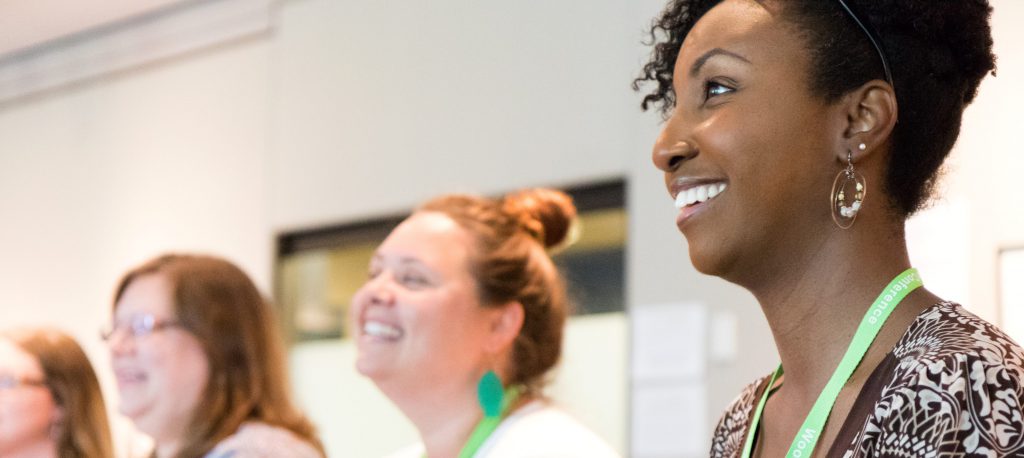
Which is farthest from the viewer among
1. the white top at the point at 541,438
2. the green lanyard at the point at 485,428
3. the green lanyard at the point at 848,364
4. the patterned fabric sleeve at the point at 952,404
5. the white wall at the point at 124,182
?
the white wall at the point at 124,182

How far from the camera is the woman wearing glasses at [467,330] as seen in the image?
8.29 ft

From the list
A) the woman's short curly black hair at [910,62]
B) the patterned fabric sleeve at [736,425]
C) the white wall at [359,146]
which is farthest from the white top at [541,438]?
the woman's short curly black hair at [910,62]

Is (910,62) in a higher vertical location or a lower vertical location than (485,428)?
higher

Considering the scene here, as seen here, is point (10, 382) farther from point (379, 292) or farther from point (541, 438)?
point (541, 438)

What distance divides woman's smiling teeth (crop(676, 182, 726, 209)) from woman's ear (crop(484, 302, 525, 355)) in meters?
1.38

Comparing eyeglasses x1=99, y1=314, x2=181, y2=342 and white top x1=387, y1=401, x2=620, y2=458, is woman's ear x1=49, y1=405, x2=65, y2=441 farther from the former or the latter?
white top x1=387, y1=401, x2=620, y2=458

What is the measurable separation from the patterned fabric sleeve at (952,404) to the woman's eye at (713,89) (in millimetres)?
332

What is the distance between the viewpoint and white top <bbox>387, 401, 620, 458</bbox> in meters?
2.37

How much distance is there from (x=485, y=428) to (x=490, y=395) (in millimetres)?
76

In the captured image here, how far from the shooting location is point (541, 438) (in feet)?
7.86

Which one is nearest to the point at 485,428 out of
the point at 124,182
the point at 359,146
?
the point at 359,146

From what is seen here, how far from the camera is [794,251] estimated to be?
48.6 inches

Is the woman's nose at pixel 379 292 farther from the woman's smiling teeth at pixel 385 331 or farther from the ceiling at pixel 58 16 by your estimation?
the ceiling at pixel 58 16

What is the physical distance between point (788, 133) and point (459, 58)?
3.27 metres
